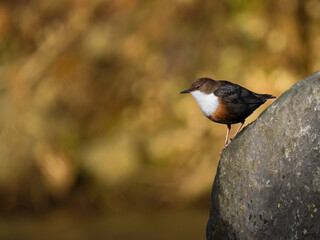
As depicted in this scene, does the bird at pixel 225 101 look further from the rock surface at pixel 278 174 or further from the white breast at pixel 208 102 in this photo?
the rock surface at pixel 278 174

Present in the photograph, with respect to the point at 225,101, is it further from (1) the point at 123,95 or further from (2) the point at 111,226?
(1) the point at 123,95

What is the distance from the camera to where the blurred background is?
802 centimetres

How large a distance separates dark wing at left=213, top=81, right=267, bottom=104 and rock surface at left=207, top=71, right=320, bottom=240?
409mm

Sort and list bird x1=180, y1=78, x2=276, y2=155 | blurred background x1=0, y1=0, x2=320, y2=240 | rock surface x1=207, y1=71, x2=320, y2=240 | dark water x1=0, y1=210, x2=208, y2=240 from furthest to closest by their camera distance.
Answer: blurred background x1=0, y1=0, x2=320, y2=240
dark water x1=0, y1=210, x2=208, y2=240
bird x1=180, y1=78, x2=276, y2=155
rock surface x1=207, y1=71, x2=320, y2=240

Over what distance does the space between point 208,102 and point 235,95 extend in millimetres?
209

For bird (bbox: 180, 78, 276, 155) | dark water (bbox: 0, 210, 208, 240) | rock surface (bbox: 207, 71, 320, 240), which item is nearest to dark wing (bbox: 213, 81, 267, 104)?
bird (bbox: 180, 78, 276, 155)

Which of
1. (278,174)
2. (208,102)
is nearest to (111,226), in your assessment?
(208,102)

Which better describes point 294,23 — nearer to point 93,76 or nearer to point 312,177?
point 93,76

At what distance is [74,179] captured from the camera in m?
8.20

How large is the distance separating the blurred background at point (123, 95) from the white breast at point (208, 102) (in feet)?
12.0

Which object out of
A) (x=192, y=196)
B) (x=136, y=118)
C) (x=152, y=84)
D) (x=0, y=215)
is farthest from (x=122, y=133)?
(x=0, y=215)

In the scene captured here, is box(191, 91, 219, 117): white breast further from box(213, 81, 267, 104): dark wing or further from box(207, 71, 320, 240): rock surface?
box(207, 71, 320, 240): rock surface

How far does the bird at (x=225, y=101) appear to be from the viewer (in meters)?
3.89

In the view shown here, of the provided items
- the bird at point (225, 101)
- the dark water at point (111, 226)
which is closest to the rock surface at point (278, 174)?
the bird at point (225, 101)
